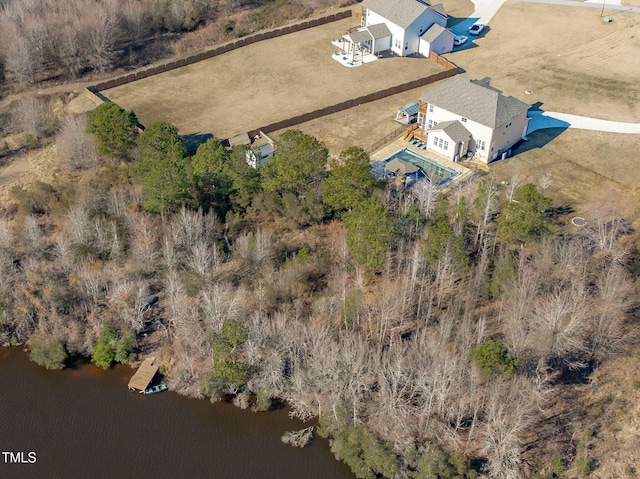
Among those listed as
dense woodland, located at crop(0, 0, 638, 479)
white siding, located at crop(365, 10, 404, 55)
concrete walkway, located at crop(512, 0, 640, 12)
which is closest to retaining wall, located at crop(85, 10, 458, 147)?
white siding, located at crop(365, 10, 404, 55)

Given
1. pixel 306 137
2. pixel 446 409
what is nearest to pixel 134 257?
pixel 306 137

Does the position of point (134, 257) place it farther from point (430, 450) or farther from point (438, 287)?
point (430, 450)

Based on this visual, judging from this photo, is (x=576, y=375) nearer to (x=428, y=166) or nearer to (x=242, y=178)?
(x=428, y=166)

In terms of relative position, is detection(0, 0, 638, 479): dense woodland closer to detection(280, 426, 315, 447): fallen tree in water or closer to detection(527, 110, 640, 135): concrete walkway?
detection(280, 426, 315, 447): fallen tree in water

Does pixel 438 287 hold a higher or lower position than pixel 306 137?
lower

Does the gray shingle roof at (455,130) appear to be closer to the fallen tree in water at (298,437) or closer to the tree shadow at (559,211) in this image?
the tree shadow at (559,211)

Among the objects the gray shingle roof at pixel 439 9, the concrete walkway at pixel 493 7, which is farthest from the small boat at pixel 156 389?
the concrete walkway at pixel 493 7
